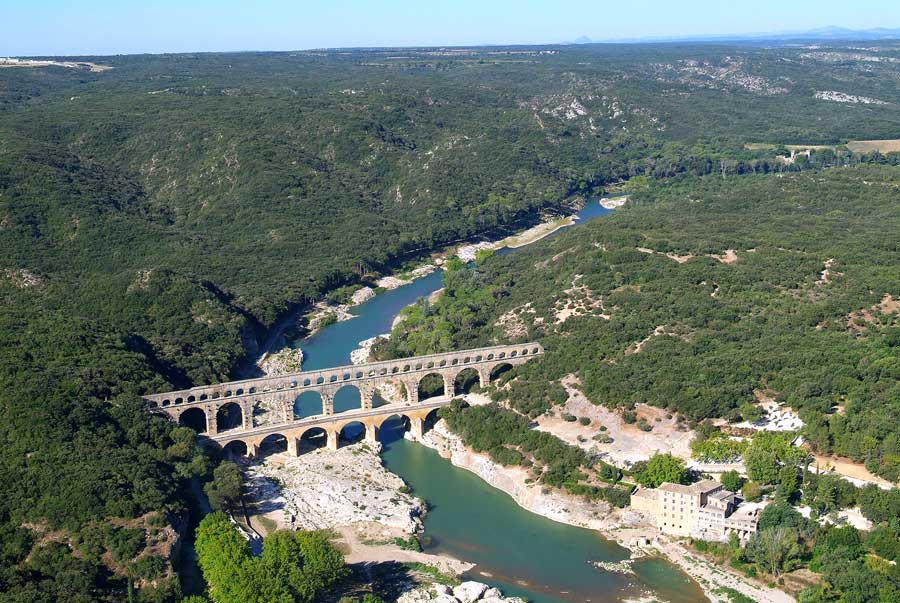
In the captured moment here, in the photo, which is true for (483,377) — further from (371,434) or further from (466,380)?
(371,434)

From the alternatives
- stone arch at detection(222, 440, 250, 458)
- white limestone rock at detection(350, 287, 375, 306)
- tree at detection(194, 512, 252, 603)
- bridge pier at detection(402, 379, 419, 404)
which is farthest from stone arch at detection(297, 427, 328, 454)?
white limestone rock at detection(350, 287, 375, 306)

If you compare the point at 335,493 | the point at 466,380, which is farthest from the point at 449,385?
the point at 335,493

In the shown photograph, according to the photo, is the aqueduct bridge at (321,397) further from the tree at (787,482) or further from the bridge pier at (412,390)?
the tree at (787,482)

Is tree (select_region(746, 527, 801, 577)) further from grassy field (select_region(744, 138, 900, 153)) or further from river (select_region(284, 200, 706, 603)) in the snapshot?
grassy field (select_region(744, 138, 900, 153))

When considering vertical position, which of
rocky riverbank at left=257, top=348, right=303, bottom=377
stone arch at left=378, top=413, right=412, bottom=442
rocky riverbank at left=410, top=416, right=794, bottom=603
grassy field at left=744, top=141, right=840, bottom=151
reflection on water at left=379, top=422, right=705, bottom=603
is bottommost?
reflection on water at left=379, top=422, right=705, bottom=603

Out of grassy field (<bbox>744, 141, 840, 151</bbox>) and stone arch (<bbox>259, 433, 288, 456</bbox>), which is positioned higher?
grassy field (<bbox>744, 141, 840, 151</bbox>)
